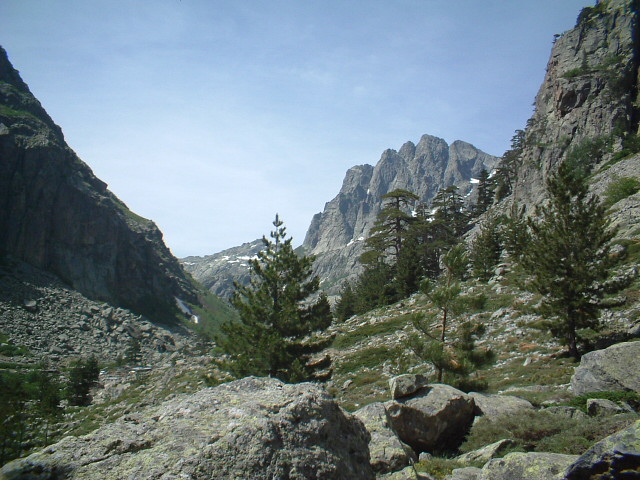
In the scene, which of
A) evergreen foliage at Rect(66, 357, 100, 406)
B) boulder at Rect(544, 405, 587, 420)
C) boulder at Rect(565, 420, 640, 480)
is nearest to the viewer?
boulder at Rect(565, 420, 640, 480)

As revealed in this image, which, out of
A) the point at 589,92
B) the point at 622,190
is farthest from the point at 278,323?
the point at 589,92

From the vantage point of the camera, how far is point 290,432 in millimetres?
4812

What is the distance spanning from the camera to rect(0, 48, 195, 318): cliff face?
10112 centimetres

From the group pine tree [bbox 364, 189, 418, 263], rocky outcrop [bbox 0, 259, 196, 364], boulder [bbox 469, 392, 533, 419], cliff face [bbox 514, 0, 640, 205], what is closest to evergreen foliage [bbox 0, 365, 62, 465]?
boulder [bbox 469, 392, 533, 419]

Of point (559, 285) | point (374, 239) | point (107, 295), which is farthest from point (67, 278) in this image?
point (559, 285)

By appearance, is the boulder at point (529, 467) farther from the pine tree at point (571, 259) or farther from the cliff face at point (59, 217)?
the cliff face at point (59, 217)

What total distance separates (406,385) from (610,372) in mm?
6059

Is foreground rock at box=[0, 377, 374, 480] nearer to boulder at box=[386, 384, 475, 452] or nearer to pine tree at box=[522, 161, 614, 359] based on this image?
boulder at box=[386, 384, 475, 452]

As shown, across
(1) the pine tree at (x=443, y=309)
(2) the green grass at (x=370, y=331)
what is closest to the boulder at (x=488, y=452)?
(1) the pine tree at (x=443, y=309)

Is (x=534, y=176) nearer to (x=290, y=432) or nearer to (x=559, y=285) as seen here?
(x=559, y=285)

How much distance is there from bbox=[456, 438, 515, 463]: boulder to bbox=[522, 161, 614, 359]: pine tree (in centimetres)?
1103

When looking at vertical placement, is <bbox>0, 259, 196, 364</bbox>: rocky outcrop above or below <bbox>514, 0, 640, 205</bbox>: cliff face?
below

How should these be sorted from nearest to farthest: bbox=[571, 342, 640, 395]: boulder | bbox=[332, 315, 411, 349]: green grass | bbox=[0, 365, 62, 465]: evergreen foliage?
1. bbox=[571, 342, 640, 395]: boulder
2. bbox=[0, 365, 62, 465]: evergreen foliage
3. bbox=[332, 315, 411, 349]: green grass

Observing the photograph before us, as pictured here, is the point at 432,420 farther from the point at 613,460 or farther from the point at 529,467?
the point at 613,460
